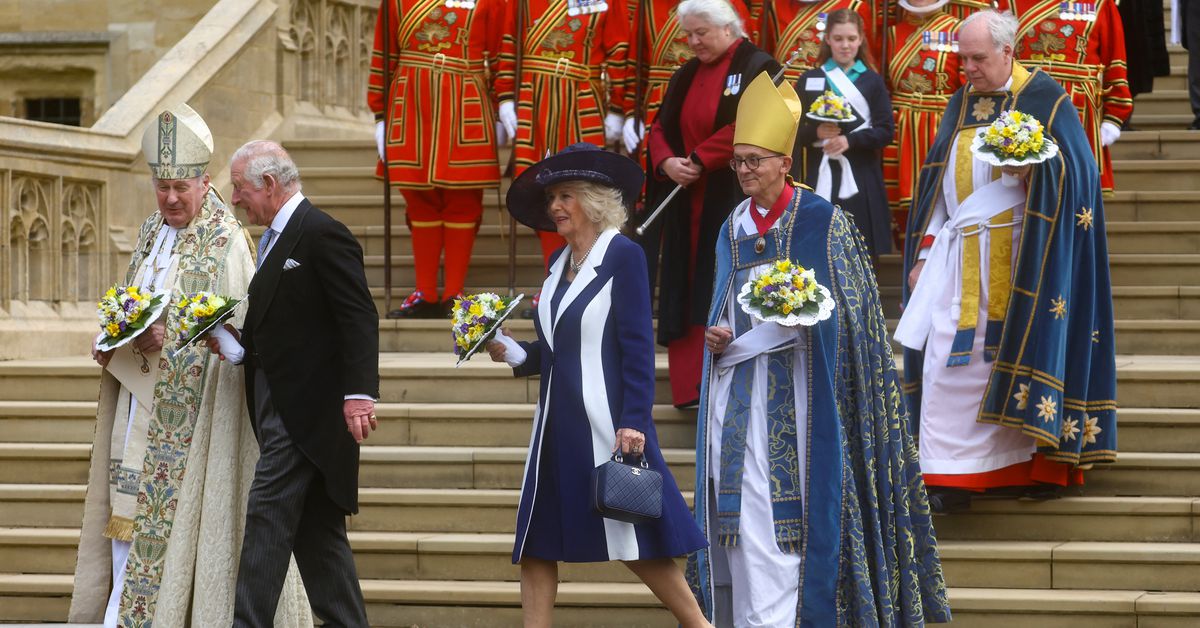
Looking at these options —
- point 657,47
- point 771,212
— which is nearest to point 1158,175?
point 657,47

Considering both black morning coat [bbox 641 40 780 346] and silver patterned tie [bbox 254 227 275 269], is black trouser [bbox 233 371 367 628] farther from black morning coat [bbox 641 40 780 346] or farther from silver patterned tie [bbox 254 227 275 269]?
black morning coat [bbox 641 40 780 346]

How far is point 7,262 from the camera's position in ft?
35.7

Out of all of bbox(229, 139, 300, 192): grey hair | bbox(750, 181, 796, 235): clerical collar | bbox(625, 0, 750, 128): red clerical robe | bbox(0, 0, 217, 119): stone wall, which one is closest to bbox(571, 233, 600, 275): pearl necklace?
bbox(750, 181, 796, 235): clerical collar

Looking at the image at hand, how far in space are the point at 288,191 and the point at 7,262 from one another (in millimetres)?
4470

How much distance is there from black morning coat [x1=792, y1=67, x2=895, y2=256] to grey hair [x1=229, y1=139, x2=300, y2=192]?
11.8 feet

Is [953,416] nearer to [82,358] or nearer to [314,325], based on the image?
[314,325]

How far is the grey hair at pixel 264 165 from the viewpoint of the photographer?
686 cm

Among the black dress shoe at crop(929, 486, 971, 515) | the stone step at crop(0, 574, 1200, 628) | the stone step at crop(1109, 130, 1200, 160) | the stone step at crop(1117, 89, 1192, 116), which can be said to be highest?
the stone step at crop(1117, 89, 1192, 116)

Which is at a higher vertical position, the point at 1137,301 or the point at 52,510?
the point at 1137,301

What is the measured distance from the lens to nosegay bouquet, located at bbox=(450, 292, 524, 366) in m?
6.48

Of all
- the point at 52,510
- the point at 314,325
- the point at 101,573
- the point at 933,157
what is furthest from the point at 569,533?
the point at 52,510

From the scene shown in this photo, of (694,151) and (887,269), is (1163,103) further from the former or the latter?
(694,151)

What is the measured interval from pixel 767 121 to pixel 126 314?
7.65ft

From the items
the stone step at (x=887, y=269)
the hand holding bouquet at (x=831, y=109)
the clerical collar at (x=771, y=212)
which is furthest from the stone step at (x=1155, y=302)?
the clerical collar at (x=771, y=212)
